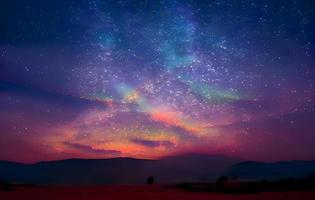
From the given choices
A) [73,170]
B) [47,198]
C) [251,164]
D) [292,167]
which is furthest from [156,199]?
[251,164]

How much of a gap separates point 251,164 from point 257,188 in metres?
169

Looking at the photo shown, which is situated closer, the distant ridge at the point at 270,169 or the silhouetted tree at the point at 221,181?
the silhouetted tree at the point at 221,181

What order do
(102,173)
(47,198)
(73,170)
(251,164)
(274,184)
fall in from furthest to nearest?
1. (251,164)
2. (73,170)
3. (102,173)
4. (274,184)
5. (47,198)

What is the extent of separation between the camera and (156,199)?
20.1 m

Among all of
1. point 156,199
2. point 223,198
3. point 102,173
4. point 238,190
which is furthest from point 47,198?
point 102,173

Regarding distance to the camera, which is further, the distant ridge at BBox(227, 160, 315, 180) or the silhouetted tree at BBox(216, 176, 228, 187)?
the distant ridge at BBox(227, 160, 315, 180)

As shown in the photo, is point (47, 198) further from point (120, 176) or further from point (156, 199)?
point (120, 176)

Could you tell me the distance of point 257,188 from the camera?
84.1ft

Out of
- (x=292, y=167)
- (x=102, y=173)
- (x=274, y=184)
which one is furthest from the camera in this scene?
(x=292, y=167)

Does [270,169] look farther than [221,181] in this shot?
Yes

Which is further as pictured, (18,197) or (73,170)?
(73,170)

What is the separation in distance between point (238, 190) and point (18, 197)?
12.5m

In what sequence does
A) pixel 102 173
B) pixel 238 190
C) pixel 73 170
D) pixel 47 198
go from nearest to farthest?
pixel 47 198
pixel 238 190
pixel 102 173
pixel 73 170

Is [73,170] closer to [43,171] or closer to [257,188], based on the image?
[43,171]
